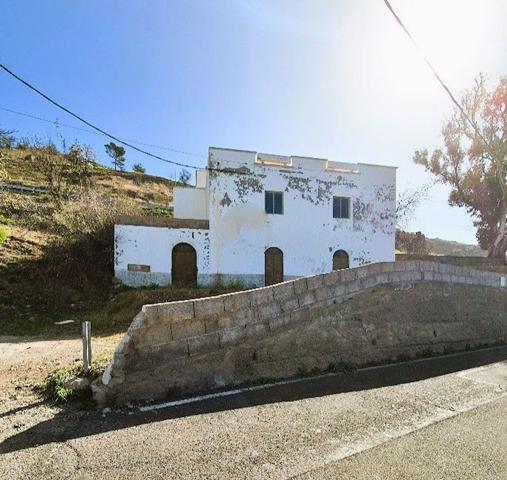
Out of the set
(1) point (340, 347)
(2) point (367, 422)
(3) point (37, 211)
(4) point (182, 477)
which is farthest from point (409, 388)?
(3) point (37, 211)

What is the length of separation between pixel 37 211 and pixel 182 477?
1967 cm

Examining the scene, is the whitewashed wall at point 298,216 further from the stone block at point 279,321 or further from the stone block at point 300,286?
the stone block at point 279,321

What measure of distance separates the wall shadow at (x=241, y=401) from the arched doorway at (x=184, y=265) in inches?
424

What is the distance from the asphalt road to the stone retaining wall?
0.39 m

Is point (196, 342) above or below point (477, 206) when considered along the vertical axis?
below

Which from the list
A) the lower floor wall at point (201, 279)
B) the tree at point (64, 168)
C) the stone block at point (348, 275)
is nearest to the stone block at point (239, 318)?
the stone block at point (348, 275)

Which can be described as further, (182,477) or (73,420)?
(73,420)

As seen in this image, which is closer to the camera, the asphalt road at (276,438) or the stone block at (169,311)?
the asphalt road at (276,438)

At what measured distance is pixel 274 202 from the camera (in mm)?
17297

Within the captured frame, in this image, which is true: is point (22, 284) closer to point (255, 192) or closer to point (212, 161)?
point (212, 161)

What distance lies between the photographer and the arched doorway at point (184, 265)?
1574cm

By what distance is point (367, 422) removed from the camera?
3.89 m

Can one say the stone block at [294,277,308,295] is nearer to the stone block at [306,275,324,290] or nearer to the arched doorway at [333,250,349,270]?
the stone block at [306,275,324,290]

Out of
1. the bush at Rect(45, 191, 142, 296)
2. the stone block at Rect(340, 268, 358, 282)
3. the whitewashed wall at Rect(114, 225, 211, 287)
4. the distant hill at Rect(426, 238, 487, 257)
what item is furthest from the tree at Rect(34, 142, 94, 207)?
the distant hill at Rect(426, 238, 487, 257)
